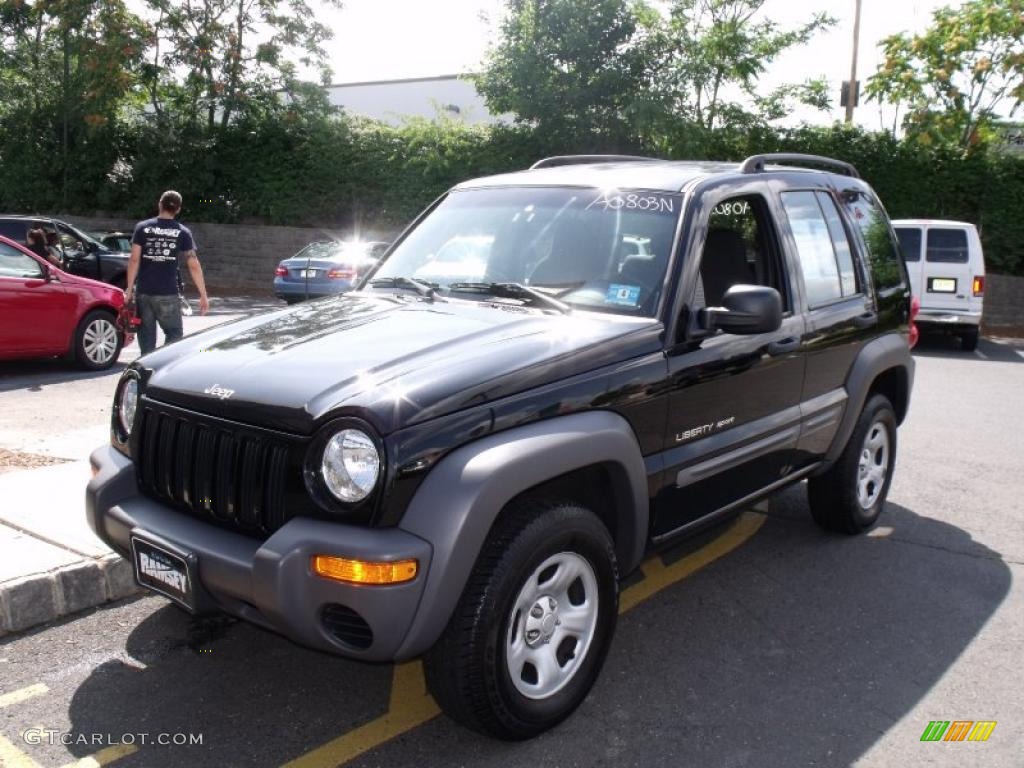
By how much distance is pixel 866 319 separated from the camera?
5098mm

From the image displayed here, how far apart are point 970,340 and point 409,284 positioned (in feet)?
44.1

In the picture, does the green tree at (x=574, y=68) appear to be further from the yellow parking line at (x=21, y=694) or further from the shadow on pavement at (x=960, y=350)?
the yellow parking line at (x=21, y=694)

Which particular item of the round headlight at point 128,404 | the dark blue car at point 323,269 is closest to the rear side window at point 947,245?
the dark blue car at point 323,269

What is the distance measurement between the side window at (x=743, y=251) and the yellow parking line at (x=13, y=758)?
3.13m

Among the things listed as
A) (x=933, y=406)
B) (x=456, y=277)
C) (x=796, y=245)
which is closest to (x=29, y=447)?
(x=456, y=277)

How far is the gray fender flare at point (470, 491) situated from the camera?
2.79 m

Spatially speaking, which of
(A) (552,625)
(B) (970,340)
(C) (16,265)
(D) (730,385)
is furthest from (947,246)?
(A) (552,625)

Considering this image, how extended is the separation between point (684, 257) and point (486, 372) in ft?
3.79

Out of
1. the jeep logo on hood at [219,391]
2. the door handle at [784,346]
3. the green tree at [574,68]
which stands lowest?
the jeep logo on hood at [219,391]

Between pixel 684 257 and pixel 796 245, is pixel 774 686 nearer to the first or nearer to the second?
pixel 684 257

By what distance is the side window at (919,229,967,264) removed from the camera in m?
15.0

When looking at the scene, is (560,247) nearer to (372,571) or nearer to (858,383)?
(372,571)

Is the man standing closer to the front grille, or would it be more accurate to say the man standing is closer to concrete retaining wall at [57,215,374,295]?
the front grille

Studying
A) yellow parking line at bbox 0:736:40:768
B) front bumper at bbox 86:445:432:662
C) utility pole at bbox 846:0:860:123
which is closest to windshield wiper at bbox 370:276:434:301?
front bumper at bbox 86:445:432:662
